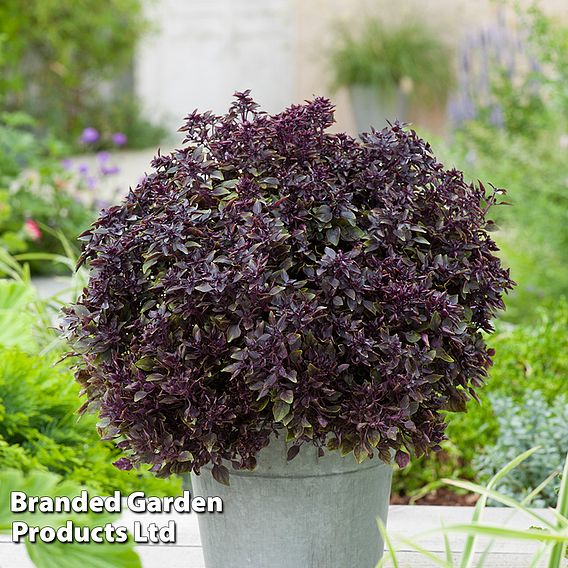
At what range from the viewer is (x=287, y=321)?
1.21 meters

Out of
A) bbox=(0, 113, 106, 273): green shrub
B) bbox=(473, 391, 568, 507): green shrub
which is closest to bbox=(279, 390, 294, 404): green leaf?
bbox=(473, 391, 568, 507): green shrub

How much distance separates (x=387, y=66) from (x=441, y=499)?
7.19m

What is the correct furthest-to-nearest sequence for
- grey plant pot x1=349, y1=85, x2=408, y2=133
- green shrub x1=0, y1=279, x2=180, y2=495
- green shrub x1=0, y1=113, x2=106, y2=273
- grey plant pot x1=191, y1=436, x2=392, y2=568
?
1. grey plant pot x1=349, y1=85, x2=408, y2=133
2. green shrub x1=0, y1=113, x2=106, y2=273
3. green shrub x1=0, y1=279, x2=180, y2=495
4. grey plant pot x1=191, y1=436, x2=392, y2=568

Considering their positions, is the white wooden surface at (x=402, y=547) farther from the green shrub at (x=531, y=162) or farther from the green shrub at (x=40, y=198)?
the green shrub at (x=40, y=198)

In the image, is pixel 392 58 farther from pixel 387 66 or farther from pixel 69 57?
pixel 69 57

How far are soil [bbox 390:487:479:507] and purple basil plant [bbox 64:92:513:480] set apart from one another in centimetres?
99

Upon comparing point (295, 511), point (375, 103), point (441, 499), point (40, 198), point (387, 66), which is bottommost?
point (441, 499)

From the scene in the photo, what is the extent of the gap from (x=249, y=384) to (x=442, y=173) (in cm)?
47

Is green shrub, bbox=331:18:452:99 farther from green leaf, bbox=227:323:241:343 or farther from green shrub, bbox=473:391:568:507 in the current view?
green leaf, bbox=227:323:241:343

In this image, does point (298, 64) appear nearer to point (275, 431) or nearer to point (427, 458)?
point (427, 458)

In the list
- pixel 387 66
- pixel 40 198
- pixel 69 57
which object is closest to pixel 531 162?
pixel 40 198

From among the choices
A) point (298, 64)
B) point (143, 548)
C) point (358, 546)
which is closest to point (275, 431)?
point (358, 546)

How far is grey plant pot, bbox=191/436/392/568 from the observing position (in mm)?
1325

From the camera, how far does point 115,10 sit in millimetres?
8344
